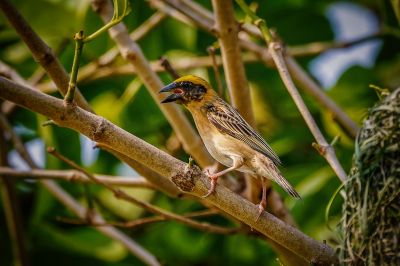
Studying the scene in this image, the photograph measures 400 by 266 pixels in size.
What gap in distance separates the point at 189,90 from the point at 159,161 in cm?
175

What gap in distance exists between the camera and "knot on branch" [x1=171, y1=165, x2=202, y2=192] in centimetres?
314

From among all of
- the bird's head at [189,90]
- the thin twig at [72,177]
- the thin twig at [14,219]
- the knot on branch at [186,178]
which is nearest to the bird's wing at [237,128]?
the bird's head at [189,90]

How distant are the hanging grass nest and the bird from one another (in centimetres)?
68

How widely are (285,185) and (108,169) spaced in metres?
2.40

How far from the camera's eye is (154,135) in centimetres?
590

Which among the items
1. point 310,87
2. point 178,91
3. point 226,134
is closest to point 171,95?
point 178,91

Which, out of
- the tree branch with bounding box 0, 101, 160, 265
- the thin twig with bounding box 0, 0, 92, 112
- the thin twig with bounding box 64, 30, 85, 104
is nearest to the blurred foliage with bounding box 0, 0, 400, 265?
the tree branch with bounding box 0, 101, 160, 265

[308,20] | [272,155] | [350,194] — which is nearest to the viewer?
[350,194]

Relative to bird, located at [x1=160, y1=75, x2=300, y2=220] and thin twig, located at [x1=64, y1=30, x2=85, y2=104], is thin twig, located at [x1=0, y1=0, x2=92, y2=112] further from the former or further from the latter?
bird, located at [x1=160, y1=75, x2=300, y2=220]

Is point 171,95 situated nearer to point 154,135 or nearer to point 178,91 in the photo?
point 178,91

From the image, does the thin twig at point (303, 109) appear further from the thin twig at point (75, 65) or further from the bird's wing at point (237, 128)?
the thin twig at point (75, 65)

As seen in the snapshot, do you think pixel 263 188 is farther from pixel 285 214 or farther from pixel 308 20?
pixel 308 20

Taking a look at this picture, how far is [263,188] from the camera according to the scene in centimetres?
418

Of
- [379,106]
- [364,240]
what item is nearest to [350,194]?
[364,240]
